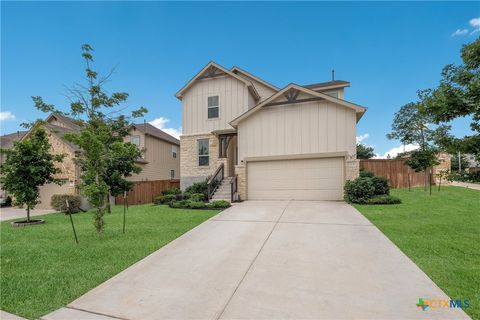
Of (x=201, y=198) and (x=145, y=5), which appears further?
(x=201, y=198)

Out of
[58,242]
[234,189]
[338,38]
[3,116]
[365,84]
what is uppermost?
[338,38]

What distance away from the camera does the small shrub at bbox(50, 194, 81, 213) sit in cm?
1314

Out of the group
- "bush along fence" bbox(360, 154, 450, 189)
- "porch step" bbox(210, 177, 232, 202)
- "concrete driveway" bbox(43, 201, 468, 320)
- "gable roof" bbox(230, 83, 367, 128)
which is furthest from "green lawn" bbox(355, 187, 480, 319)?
"bush along fence" bbox(360, 154, 450, 189)

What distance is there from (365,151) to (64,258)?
44.4 m

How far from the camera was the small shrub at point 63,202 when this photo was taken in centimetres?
1314

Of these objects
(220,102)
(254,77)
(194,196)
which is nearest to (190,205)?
(194,196)

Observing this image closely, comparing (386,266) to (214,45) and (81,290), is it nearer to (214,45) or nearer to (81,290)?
(81,290)

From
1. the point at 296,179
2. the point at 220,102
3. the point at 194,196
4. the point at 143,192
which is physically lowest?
the point at 143,192

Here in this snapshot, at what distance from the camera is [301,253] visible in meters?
4.72

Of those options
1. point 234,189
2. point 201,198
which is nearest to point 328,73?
point 234,189

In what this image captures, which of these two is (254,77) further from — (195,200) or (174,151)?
(174,151)

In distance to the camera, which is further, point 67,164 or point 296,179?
point 67,164

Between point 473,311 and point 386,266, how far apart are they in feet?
4.45

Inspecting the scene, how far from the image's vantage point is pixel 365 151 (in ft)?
133
